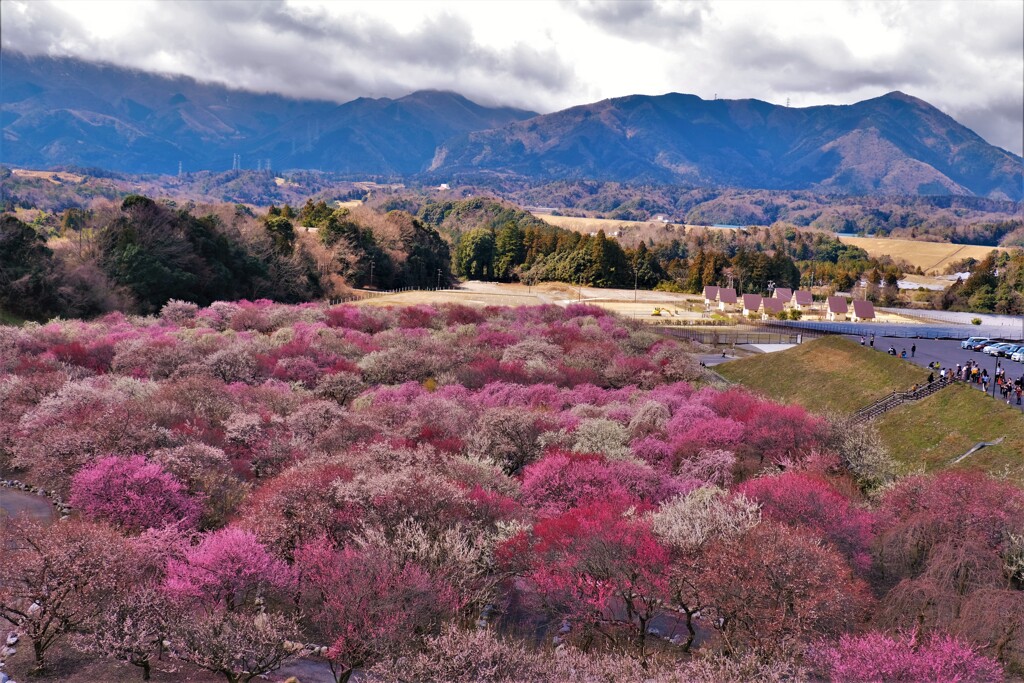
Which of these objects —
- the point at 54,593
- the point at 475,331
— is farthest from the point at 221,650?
the point at 475,331

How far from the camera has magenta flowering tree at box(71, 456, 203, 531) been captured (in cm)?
1605

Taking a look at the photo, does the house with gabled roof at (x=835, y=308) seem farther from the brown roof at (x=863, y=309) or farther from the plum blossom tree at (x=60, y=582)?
the plum blossom tree at (x=60, y=582)

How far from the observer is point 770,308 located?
78500 mm

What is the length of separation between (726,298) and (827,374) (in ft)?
141

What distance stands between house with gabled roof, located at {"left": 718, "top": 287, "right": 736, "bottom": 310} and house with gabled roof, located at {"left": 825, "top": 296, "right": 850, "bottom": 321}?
9793mm

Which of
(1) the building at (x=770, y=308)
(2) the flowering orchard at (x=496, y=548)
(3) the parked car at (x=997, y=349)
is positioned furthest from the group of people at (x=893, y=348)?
(1) the building at (x=770, y=308)

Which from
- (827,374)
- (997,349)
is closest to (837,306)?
(997,349)

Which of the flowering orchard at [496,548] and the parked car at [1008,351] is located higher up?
the parked car at [1008,351]

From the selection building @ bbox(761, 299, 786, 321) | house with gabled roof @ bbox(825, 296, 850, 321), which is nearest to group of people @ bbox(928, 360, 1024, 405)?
house with gabled roof @ bbox(825, 296, 850, 321)

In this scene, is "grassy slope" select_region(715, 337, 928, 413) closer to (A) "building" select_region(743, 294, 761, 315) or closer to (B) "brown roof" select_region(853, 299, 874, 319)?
(B) "brown roof" select_region(853, 299, 874, 319)

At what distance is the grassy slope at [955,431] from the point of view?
23188 millimetres

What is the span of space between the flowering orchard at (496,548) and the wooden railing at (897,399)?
9.65 metres

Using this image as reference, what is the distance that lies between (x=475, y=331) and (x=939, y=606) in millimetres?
32603

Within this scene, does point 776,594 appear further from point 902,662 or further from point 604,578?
point 604,578
